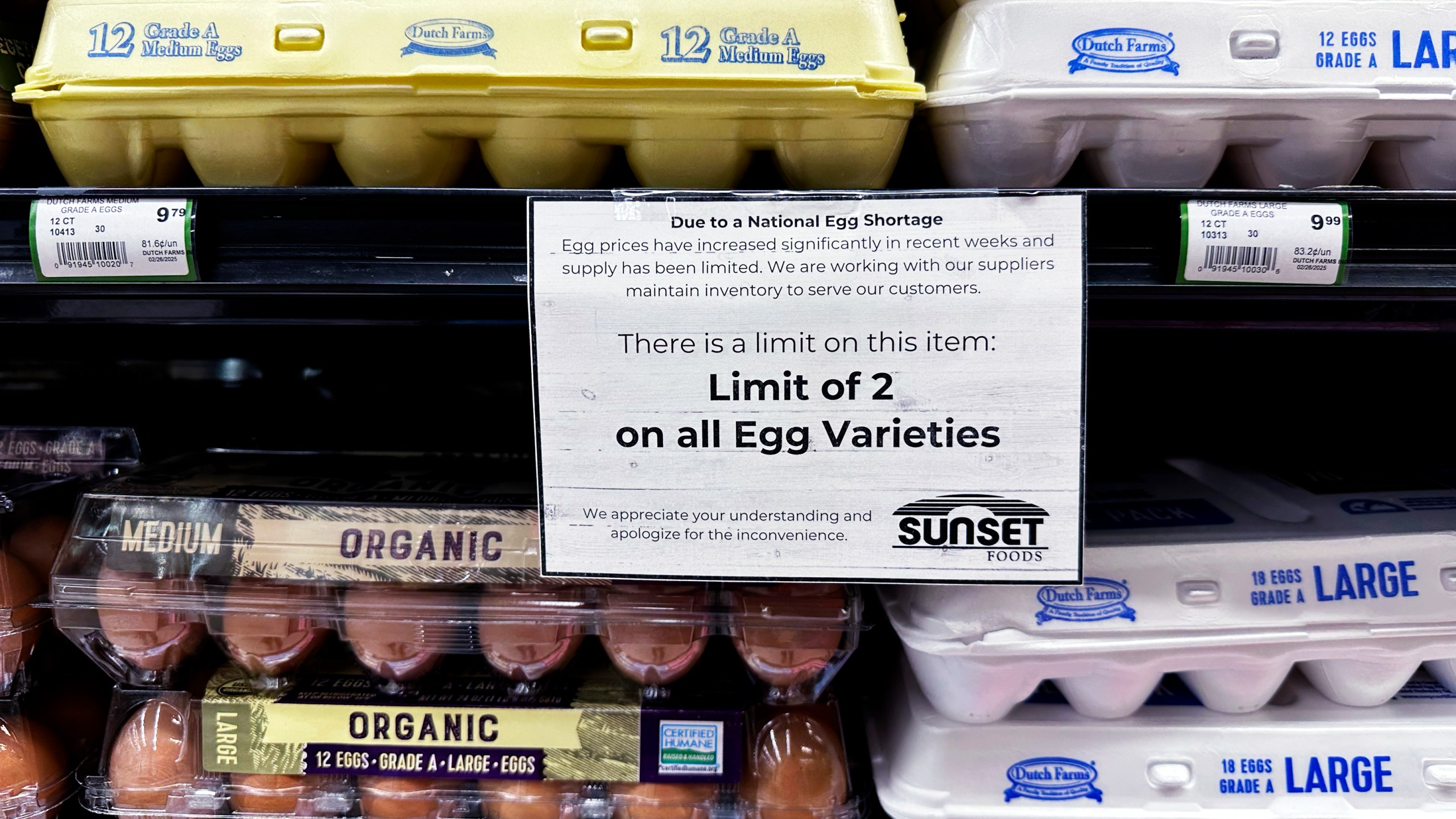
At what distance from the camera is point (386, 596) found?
92 cm

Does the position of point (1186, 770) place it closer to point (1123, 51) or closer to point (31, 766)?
point (1123, 51)

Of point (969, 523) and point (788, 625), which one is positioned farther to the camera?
point (788, 625)

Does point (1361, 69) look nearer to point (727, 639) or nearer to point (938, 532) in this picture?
point (938, 532)

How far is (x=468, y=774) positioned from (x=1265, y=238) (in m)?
0.93

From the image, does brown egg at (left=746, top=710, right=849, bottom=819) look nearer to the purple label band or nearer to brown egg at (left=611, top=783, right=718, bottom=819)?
brown egg at (left=611, top=783, right=718, bottom=819)

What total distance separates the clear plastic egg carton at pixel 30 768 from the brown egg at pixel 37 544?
0.15 meters

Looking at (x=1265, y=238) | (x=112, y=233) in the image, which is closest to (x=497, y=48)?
(x=112, y=233)

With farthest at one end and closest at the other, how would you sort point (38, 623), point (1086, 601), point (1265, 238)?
point (38, 623) → point (1086, 601) → point (1265, 238)

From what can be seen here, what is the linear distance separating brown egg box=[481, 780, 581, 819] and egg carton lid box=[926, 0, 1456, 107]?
824 mm

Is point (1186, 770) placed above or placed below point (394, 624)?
below

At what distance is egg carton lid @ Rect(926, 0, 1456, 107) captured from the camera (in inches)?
30.1

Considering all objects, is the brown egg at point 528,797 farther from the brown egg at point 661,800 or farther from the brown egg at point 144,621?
the brown egg at point 144,621

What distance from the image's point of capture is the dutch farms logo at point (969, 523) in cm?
75

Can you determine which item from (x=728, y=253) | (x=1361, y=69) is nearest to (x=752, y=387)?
(x=728, y=253)
